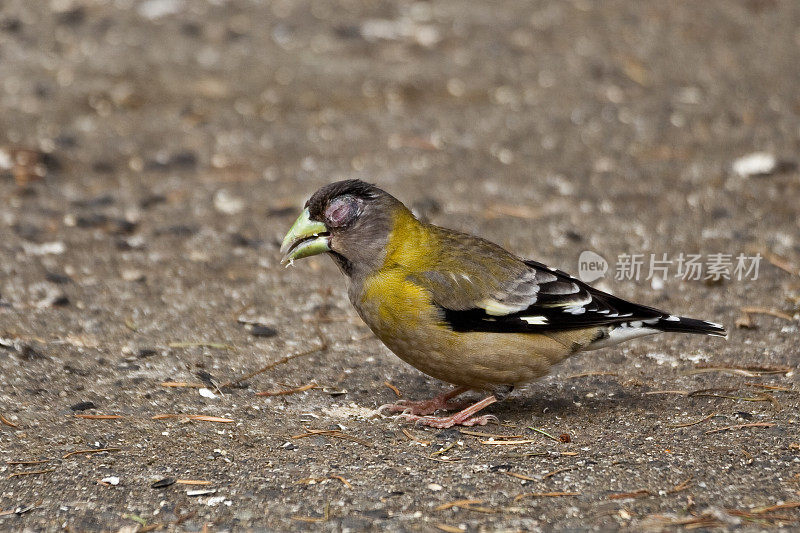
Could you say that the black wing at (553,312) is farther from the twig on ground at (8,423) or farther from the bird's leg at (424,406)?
the twig on ground at (8,423)

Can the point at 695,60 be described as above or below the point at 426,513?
above

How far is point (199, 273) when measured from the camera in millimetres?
7191

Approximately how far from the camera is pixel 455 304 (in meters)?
4.85

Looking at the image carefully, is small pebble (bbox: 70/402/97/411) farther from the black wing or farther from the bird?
the black wing

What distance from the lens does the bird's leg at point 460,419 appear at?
16.5ft

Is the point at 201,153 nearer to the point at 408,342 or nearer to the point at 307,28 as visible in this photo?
the point at 307,28

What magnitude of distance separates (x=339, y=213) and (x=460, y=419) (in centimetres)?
125

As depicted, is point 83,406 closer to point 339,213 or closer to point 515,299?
point 339,213

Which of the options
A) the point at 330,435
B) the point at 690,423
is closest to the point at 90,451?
the point at 330,435

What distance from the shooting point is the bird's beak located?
17.1ft

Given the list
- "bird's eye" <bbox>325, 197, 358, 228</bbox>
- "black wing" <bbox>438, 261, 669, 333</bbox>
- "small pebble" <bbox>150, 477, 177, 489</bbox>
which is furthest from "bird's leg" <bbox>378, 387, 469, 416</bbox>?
"small pebble" <bbox>150, 477, 177, 489</bbox>

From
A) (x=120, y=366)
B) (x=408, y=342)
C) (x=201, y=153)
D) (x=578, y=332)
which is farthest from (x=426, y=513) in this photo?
(x=201, y=153)

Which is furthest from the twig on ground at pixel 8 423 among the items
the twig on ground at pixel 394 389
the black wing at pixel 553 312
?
the black wing at pixel 553 312

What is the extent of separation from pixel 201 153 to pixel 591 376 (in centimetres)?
500
